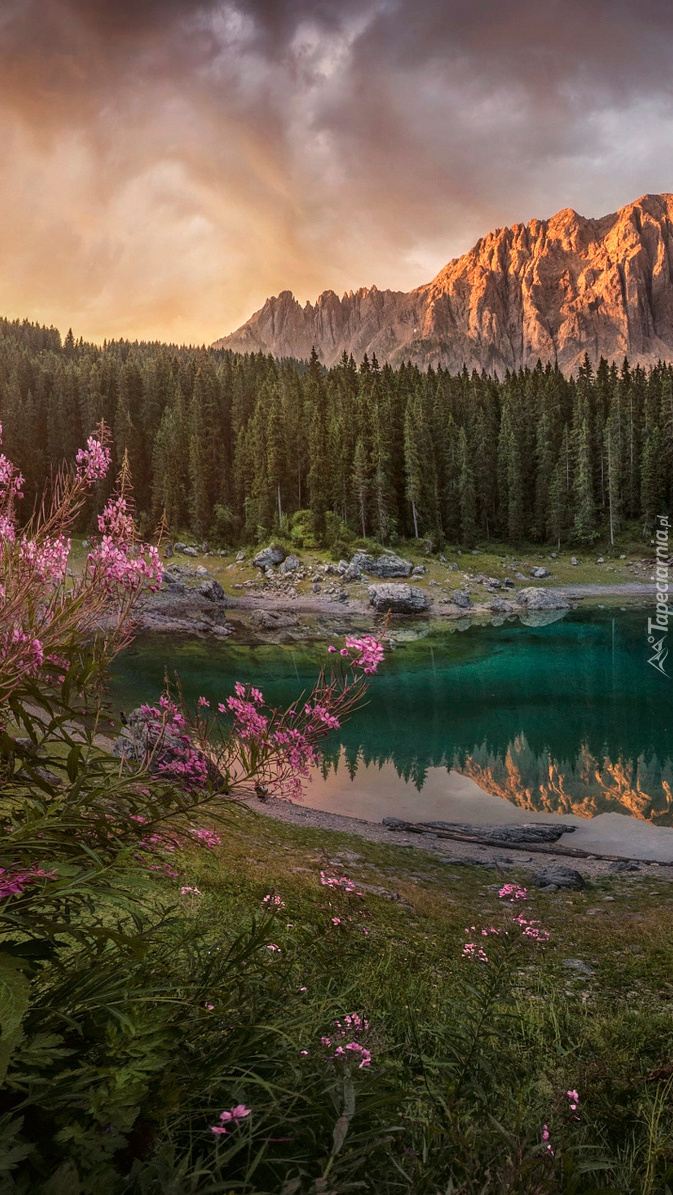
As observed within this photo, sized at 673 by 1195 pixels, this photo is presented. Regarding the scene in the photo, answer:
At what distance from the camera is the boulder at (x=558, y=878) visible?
43.8 ft

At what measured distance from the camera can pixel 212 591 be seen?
183 feet

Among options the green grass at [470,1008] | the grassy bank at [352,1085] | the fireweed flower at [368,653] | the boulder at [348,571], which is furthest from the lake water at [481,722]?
the boulder at [348,571]

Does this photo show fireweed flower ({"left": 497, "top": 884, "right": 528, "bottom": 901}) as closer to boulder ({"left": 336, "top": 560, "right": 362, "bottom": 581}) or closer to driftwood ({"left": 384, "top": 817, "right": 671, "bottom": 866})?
driftwood ({"left": 384, "top": 817, "right": 671, "bottom": 866})

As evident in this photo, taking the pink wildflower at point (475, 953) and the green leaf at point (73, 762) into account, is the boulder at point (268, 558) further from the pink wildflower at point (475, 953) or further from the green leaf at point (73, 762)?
the green leaf at point (73, 762)

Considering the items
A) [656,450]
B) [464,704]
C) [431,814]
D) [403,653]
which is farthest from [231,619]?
[656,450]

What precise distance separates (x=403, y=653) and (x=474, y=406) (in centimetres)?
5686

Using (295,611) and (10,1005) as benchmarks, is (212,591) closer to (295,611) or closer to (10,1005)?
(295,611)

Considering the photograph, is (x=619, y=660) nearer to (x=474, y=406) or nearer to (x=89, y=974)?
(x=89, y=974)

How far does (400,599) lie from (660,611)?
24.0 metres

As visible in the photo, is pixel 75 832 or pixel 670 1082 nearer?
pixel 75 832

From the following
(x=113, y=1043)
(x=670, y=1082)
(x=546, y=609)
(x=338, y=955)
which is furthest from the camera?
(x=546, y=609)

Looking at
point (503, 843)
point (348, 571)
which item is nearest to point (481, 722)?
point (503, 843)

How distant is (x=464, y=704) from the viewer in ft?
91.0

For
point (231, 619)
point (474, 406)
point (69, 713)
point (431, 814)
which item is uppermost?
point (474, 406)
